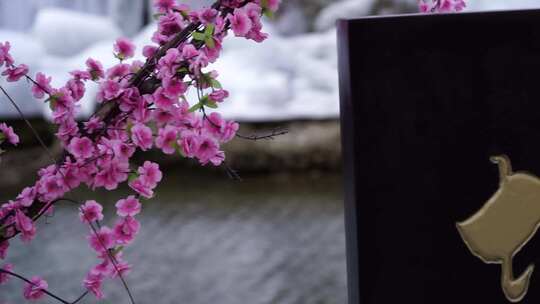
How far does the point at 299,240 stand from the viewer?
3.01m

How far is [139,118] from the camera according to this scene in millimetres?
1091

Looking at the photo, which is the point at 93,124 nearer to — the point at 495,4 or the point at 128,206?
the point at 128,206

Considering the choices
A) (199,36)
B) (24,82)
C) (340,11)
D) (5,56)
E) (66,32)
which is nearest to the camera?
A: (199,36)

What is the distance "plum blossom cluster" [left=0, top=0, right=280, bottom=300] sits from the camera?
106 cm

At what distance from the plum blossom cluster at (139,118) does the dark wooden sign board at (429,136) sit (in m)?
0.16

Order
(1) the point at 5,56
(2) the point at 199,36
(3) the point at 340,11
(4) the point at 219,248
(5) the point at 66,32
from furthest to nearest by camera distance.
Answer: (3) the point at 340,11 < (5) the point at 66,32 < (4) the point at 219,248 < (1) the point at 5,56 < (2) the point at 199,36

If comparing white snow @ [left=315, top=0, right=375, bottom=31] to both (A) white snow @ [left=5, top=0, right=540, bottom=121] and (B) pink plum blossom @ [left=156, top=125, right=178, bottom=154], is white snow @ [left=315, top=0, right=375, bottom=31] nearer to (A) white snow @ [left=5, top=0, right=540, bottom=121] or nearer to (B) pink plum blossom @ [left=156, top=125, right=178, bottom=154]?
(A) white snow @ [left=5, top=0, right=540, bottom=121]

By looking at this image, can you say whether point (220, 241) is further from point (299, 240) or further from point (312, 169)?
point (312, 169)

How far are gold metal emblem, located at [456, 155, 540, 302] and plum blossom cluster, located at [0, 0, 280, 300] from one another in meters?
0.32

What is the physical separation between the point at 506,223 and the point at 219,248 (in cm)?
194

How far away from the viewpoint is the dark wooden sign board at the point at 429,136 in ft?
3.35

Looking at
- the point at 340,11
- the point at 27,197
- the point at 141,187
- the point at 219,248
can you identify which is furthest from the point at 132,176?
the point at 340,11

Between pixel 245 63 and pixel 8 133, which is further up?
pixel 245 63

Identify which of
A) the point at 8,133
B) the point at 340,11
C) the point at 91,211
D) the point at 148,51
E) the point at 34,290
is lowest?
the point at 34,290
